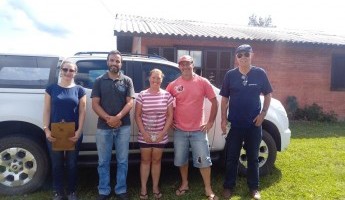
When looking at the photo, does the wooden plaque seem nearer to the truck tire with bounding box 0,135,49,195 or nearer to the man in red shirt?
the truck tire with bounding box 0,135,49,195

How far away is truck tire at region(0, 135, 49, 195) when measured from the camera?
3830mm

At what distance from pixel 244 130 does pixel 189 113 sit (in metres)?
0.74

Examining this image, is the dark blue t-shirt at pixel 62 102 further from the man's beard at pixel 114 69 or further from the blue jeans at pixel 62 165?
the man's beard at pixel 114 69

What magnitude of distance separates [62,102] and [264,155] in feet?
9.70

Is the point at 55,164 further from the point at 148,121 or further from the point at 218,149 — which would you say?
the point at 218,149

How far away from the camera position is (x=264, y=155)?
4.62 meters

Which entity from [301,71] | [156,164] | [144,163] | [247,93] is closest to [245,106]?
[247,93]

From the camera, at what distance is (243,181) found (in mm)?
4531

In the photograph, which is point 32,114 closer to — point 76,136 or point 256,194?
point 76,136

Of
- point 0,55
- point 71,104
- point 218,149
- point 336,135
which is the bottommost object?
point 336,135

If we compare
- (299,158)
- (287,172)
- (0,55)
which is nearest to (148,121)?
(0,55)

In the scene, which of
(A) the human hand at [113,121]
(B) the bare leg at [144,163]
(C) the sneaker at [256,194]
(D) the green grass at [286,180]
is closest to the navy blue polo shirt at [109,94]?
(A) the human hand at [113,121]

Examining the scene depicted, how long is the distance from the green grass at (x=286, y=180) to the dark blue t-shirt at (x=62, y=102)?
1.13m

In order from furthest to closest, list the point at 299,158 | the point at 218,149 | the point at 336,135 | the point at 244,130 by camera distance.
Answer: the point at 336,135 < the point at 299,158 < the point at 218,149 < the point at 244,130
